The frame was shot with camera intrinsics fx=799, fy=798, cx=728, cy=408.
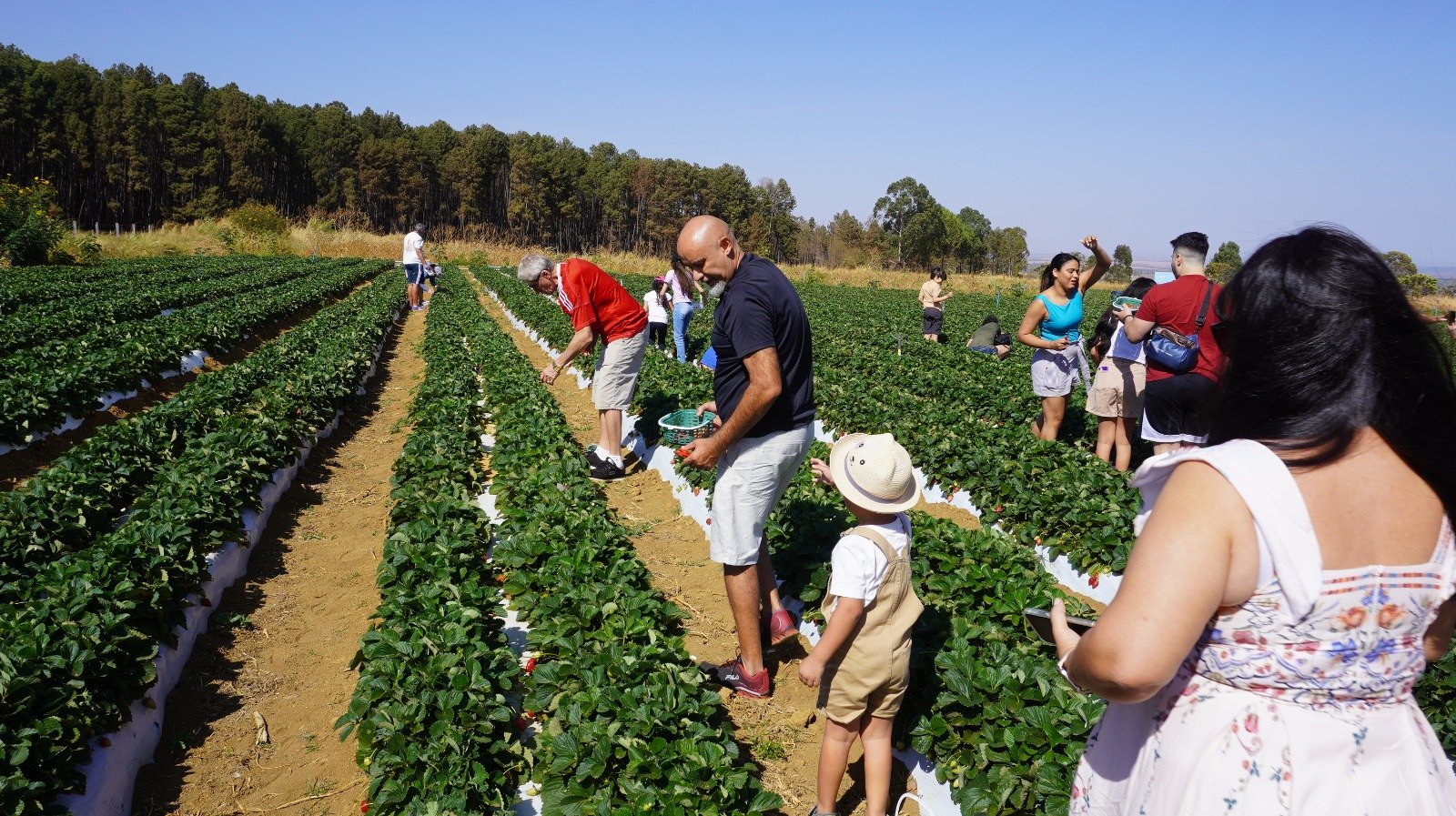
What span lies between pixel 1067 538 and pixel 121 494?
7324 millimetres

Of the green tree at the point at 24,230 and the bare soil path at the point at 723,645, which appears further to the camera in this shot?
the green tree at the point at 24,230

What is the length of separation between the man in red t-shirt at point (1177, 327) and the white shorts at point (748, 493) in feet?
10.6

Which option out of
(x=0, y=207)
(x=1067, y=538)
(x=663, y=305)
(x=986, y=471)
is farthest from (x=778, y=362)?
(x=0, y=207)

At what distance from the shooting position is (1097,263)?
6.81 meters

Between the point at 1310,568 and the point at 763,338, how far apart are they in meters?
2.43

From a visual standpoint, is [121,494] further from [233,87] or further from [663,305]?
[233,87]

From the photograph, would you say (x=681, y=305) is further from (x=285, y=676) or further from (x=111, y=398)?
(x=285, y=676)

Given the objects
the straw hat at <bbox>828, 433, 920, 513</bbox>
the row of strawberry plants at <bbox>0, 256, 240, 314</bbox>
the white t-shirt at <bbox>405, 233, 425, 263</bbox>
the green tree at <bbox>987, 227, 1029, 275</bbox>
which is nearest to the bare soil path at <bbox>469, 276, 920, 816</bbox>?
the straw hat at <bbox>828, 433, 920, 513</bbox>

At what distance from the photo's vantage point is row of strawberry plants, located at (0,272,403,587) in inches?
197

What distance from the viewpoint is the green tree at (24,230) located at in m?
26.6

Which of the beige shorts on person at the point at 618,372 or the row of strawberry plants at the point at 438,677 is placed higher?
the beige shorts on person at the point at 618,372

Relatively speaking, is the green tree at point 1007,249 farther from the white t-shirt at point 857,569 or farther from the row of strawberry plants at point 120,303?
the white t-shirt at point 857,569

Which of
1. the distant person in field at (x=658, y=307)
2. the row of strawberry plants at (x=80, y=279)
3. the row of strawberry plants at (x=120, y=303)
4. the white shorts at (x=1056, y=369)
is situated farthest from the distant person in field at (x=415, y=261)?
the white shorts at (x=1056, y=369)

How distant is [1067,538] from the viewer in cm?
601
